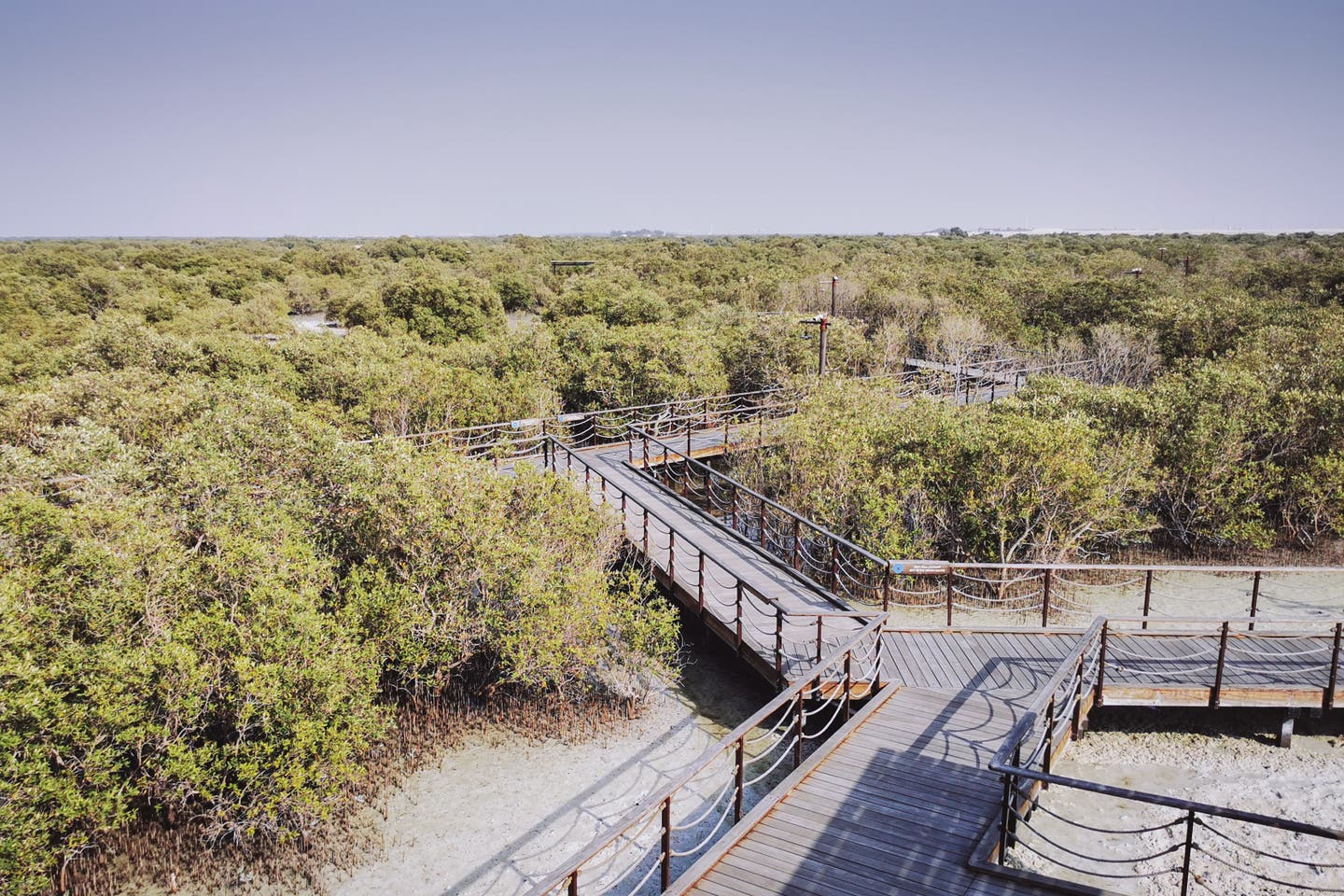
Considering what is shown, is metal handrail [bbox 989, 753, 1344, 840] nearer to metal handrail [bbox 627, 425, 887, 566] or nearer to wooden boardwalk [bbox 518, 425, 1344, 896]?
wooden boardwalk [bbox 518, 425, 1344, 896]

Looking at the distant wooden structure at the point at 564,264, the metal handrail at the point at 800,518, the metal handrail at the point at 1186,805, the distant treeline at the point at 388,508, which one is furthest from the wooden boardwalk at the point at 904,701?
the distant wooden structure at the point at 564,264

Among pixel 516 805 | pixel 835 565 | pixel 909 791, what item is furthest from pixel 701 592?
pixel 909 791

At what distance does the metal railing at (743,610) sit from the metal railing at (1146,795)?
211cm

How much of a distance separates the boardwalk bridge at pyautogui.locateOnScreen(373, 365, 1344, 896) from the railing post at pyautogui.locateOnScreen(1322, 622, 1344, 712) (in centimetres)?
2

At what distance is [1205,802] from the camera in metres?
8.21

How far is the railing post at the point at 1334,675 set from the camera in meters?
8.46

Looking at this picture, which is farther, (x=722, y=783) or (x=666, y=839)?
(x=722, y=783)

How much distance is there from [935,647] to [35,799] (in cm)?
896

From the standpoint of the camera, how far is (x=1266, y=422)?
1421 centimetres

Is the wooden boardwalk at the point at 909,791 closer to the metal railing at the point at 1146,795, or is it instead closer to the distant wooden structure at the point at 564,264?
the metal railing at the point at 1146,795

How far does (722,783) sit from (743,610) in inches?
98.4

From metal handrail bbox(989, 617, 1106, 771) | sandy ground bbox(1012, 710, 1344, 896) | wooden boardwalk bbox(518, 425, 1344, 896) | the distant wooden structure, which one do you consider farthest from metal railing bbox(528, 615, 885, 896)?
the distant wooden structure

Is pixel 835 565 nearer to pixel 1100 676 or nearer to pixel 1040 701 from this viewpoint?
pixel 1100 676

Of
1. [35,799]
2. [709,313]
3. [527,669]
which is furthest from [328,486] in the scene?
[709,313]
